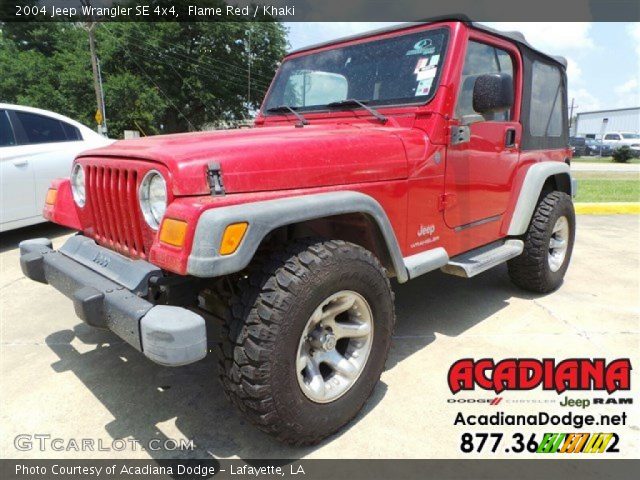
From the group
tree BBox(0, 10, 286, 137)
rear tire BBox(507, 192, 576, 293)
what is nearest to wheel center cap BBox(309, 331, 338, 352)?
rear tire BBox(507, 192, 576, 293)

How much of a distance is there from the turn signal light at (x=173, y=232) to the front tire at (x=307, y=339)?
37 centimetres

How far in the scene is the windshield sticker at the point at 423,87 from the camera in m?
2.87

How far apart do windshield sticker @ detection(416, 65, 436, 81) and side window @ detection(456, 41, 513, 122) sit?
21 centimetres

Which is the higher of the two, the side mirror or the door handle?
the side mirror

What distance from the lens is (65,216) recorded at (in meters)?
2.81

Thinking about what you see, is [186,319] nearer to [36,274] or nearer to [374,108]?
[36,274]

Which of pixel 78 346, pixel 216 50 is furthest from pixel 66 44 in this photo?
pixel 78 346

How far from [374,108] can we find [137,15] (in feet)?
95.9

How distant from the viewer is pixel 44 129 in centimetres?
577

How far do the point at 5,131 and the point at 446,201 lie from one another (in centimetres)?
507

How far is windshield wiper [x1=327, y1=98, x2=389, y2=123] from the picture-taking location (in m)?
2.92

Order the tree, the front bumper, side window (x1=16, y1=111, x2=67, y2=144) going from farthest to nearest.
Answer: the tree → side window (x1=16, y1=111, x2=67, y2=144) → the front bumper

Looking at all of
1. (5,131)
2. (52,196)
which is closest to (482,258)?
(52,196)

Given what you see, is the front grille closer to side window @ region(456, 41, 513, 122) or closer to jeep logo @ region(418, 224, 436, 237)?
jeep logo @ region(418, 224, 436, 237)
